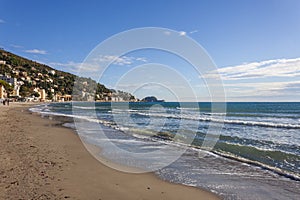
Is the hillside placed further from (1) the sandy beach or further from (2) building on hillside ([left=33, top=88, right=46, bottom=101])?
(1) the sandy beach

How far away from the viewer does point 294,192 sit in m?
5.65

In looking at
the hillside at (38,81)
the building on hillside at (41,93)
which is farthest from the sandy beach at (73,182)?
the building on hillside at (41,93)

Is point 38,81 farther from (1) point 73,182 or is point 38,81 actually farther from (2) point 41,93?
(1) point 73,182

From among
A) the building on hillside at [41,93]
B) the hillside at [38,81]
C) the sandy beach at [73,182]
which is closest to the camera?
the sandy beach at [73,182]

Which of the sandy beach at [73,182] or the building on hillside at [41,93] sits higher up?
the building on hillside at [41,93]

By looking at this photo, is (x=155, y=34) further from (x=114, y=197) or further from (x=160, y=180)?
(x=114, y=197)

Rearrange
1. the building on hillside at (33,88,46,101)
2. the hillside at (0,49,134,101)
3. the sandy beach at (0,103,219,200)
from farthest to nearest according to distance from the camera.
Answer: the building on hillside at (33,88,46,101) → the hillside at (0,49,134,101) → the sandy beach at (0,103,219,200)

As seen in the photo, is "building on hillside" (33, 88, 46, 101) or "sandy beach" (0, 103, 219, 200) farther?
"building on hillside" (33, 88, 46, 101)

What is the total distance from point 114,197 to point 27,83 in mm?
129794

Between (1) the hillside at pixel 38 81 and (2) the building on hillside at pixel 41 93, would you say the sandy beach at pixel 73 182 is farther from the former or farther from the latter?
(2) the building on hillside at pixel 41 93

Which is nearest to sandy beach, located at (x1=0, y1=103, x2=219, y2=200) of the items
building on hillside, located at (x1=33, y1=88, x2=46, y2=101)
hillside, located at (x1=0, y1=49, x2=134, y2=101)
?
hillside, located at (x1=0, y1=49, x2=134, y2=101)

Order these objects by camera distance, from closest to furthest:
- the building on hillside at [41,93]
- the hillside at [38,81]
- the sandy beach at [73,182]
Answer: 1. the sandy beach at [73,182]
2. the hillside at [38,81]
3. the building on hillside at [41,93]

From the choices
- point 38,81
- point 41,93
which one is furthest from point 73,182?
point 38,81

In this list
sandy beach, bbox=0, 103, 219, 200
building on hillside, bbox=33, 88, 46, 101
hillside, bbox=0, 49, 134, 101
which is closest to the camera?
sandy beach, bbox=0, 103, 219, 200
